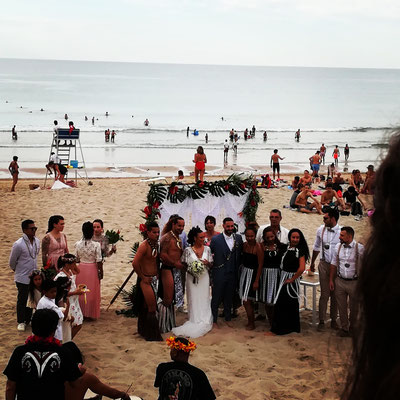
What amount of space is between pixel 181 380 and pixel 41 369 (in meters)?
1.08

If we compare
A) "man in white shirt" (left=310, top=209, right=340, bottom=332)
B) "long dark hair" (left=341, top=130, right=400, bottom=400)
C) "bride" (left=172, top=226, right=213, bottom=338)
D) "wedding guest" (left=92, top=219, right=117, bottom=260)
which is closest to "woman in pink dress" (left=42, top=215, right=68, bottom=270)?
"wedding guest" (left=92, top=219, right=117, bottom=260)

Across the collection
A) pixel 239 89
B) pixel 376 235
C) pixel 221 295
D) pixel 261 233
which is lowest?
pixel 221 295

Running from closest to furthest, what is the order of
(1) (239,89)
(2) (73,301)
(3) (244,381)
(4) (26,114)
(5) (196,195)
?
(3) (244,381)
(2) (73,301)
(5) (196,195)
(4) (26,114)
(1) (239,89)

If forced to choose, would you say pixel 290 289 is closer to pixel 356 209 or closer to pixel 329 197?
pixel 356 209

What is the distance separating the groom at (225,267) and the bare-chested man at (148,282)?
952 millimetres

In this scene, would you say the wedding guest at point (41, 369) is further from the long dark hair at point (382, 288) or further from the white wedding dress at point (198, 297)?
the white wedding dress at point (198, 297)

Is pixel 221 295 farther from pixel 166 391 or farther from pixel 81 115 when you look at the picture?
pixel 81 115

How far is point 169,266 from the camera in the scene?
890 centimetres

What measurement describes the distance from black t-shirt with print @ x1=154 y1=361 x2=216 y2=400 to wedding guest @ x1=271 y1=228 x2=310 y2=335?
418 cm

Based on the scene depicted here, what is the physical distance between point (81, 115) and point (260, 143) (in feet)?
109

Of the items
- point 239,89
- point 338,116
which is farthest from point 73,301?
point 239,89

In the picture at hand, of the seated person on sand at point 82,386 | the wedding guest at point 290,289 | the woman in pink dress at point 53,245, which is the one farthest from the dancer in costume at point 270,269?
the seated person on sand at point 82,386

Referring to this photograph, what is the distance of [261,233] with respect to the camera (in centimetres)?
939

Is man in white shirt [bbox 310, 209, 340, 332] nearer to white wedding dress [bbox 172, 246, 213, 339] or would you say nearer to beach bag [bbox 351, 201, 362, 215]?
white wedding dress [bbox 172, 246, 213, 339]
